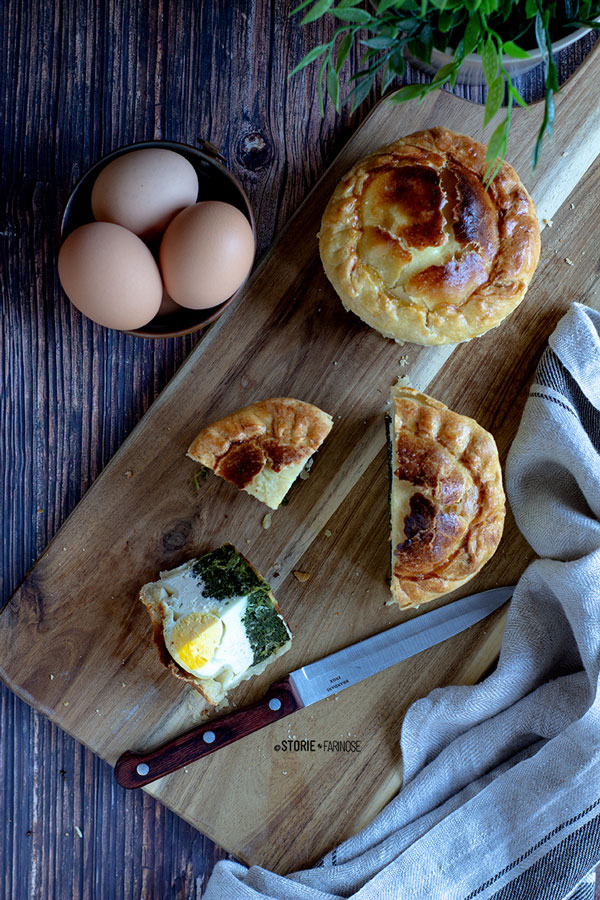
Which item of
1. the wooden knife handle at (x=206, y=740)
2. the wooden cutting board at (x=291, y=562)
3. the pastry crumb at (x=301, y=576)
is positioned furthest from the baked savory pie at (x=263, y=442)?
the wooden knife handle at (x=206, y=740)

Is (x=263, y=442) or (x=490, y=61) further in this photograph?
(x=263, y=442)

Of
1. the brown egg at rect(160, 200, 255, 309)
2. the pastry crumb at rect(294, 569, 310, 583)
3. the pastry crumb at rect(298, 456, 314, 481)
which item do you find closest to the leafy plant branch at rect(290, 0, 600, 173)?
the brown egg at rect(160, 200, 255, 309)

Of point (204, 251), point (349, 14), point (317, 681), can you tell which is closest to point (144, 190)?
point (204, 251)

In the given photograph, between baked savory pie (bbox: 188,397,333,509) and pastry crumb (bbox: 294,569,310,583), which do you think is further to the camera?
pastry crumb (bbox: 294,569,310,583)

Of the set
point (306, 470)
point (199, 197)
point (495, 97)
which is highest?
point (495, 97)

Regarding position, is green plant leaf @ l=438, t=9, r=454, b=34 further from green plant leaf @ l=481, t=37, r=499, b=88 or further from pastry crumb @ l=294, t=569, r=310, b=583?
pastry crumb @ l=294, t=569, r=310, b=583

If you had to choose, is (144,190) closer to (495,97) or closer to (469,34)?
(469,34)
